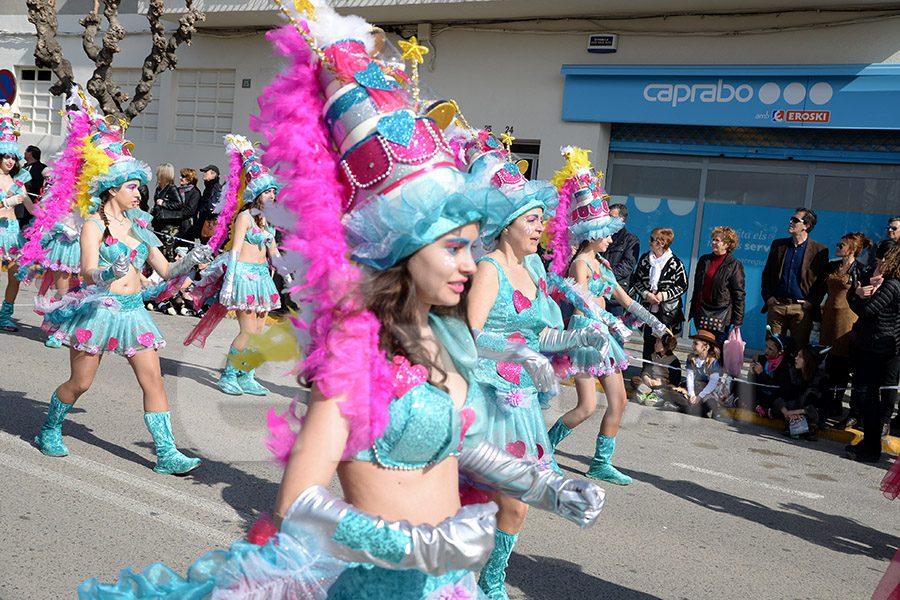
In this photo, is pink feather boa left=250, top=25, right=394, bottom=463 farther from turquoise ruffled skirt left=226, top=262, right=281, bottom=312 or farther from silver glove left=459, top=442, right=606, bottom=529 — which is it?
turquoise ruffled skirt left=226, top=262, right=281, bottom=312

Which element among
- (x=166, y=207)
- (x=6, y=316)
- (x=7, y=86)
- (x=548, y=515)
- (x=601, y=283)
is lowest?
(x=548, y=515)

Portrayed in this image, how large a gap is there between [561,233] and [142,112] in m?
14.1

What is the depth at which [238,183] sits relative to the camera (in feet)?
25.5

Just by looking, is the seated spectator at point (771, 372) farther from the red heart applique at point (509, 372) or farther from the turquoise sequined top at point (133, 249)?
the turquoise sequined top at point (133, 249)

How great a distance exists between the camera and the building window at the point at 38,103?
65.4ft

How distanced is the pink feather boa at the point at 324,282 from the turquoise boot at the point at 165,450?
3418 mm

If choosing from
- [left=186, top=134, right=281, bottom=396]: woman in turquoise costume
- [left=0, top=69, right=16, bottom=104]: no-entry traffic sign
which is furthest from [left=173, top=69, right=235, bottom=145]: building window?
[left=186, top=134, right=281, bottom=396]: woman in turquoise costume

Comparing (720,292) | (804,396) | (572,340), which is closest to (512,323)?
(572,340)

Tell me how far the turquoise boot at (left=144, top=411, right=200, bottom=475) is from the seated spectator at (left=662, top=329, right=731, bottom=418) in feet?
18.3

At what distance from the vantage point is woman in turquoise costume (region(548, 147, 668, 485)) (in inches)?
239

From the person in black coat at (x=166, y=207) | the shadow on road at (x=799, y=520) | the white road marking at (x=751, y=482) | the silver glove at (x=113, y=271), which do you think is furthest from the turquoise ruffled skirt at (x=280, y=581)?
the person in black coat at (x=166, y=207)

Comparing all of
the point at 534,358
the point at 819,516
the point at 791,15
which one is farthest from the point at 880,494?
the point at 791,15

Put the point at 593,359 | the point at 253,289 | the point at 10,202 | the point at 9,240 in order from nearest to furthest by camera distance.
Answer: the point at 593,359 → the point at 253,289 → the point at 10,202 → the point at 9,240

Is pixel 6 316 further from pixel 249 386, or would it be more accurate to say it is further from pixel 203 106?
pixel 203 106
